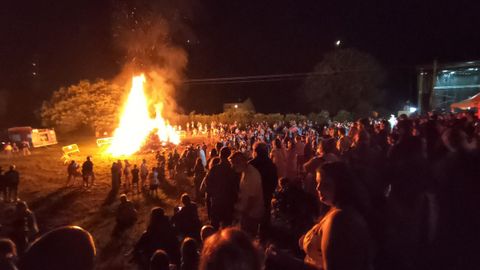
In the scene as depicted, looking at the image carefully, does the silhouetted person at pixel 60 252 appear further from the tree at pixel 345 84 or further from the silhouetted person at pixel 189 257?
the tree at pixel 345 84

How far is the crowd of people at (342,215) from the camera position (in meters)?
2.67

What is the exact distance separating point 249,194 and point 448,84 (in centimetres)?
4075

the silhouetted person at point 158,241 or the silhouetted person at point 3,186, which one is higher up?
the silhouetted person at point 158,241

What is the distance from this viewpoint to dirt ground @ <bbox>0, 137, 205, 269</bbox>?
8961mm

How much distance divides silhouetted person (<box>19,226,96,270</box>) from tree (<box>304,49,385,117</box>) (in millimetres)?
42028

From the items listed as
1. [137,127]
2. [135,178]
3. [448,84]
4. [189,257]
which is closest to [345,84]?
[448,84]

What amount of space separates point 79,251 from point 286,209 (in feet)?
18.0

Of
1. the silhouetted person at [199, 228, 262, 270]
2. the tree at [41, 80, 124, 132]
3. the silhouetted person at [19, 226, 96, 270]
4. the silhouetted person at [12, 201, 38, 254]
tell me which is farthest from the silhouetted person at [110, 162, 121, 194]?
the tree at [41, 80, 124, 132]

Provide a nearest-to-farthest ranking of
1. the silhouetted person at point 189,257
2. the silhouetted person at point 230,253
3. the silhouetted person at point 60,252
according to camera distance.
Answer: the silhouetted person at point 230,253, the silhouetted person at point 60,252, the silhouetted person at point 189,257

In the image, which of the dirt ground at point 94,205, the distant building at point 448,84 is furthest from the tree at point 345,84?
the dirt ground at point 94,205

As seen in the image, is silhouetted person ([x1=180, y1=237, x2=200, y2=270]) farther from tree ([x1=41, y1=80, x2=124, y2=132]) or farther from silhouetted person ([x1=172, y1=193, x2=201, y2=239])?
tree ([x1=41, y1=80, x2=124, y2=132])

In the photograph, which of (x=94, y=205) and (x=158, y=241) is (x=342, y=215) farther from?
(x=94, y=205)

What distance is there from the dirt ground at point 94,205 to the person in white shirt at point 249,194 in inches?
112

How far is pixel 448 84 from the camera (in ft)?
131
